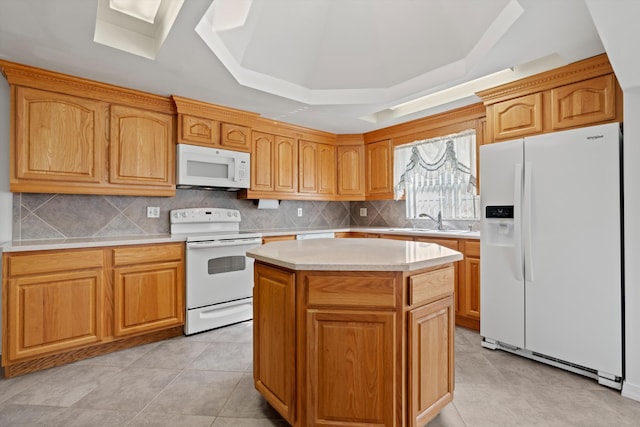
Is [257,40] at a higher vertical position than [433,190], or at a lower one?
higher

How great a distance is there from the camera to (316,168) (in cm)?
441

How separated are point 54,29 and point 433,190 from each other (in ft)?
12.2

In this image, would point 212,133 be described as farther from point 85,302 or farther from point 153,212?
point 85,302

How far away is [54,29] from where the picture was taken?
1.99 m

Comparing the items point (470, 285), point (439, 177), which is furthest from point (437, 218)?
point (470, 285)

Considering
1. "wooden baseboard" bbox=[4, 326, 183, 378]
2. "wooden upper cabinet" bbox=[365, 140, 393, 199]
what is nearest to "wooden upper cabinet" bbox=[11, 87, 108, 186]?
"wooden baseboard" bbox=[4, 326, 183, 378]

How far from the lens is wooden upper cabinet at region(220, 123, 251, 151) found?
11.3 feet

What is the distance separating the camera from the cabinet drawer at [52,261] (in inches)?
85.9

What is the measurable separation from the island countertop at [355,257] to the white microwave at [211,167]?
1675mm

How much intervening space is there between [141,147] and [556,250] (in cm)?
354

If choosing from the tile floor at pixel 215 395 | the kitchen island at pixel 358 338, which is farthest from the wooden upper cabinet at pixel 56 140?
the kitchen island at pixel 358 338

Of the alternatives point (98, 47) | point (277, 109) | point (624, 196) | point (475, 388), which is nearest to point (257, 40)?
point (277, 109)

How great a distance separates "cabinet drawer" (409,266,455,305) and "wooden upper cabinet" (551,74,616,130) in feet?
5.74

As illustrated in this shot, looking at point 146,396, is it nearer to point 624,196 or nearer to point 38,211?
point 38,211
